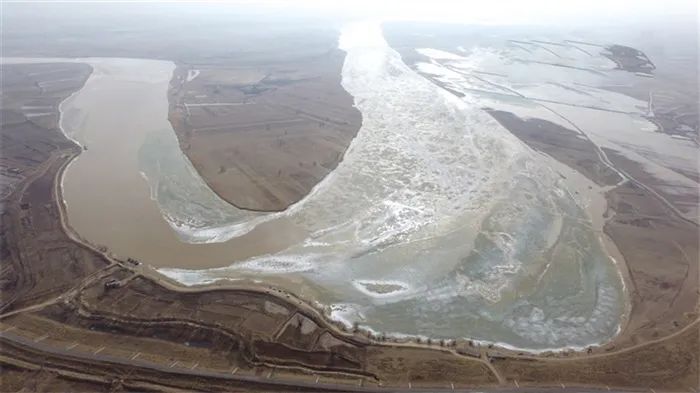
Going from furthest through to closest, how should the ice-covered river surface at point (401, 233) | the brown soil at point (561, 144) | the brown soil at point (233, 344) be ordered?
the brown soil at point (561, 144) → the ice-covered river surface at point (401, 233) → the brown soil at point (233, 344)

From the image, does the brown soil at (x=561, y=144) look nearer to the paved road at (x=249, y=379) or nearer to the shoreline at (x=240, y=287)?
the shoreline at (x=240, y=287)

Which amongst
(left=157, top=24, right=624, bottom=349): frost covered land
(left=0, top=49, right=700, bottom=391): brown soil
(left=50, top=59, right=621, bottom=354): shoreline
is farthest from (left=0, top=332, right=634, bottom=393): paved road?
(left=157, top=24, right=624, bottom=349): frost covered land

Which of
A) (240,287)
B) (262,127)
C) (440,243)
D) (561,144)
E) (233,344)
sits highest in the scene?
(262,127)

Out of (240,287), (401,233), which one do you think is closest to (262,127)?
(401,233)

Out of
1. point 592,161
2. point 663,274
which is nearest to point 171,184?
point 663,274

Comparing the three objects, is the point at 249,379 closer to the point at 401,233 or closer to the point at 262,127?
the point at 401,233

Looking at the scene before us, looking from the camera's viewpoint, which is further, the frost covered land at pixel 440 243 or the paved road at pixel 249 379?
the frost covered land at pixel 440 243

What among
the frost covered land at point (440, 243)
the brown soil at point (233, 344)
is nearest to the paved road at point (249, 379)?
the brown soil at point (233, 344)
